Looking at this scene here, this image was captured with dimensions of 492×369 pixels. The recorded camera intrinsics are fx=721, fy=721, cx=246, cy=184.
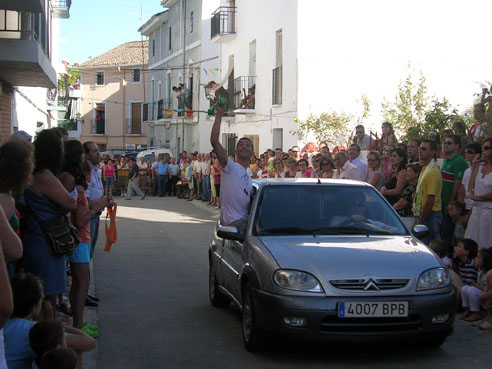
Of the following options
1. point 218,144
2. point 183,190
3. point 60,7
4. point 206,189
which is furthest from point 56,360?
point 60,7

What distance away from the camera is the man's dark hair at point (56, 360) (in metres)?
3.98

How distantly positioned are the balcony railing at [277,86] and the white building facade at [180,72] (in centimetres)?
1081

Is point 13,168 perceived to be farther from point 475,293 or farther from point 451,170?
point 451,170

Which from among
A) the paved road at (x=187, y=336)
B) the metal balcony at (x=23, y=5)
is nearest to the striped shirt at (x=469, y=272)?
the paved road at (x=187, y=336)

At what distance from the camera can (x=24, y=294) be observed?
13.9 ft

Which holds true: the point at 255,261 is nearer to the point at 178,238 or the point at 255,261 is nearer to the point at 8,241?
the point at 8,241

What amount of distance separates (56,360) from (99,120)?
2681 inches

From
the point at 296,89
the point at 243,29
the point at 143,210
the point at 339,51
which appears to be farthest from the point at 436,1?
the point at 143,210

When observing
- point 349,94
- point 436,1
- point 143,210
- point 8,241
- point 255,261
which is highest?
point 436,1

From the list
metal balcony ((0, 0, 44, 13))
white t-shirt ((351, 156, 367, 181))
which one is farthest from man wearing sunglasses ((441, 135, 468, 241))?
metal balcony ((0, 0, 44, 13))

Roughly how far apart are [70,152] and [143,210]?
1798 cm

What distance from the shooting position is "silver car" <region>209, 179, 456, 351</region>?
6180 mm

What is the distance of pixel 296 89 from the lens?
957 inches

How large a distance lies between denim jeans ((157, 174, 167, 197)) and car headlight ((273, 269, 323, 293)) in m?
27.5
